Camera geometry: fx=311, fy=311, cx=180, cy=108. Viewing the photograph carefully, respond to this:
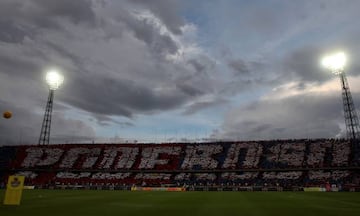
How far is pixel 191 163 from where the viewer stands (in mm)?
83312

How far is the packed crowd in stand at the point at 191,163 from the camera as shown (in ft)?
232

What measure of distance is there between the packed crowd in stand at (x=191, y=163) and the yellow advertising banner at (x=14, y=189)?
50.8 m

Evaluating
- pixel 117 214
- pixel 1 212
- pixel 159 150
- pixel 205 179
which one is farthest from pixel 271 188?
pixel 1 212

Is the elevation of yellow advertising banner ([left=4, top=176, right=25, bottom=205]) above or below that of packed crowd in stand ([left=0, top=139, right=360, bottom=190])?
below

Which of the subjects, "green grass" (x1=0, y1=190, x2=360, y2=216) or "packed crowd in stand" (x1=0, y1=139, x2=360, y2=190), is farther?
"packed crowd in stand" (x1=0, y1=139, x2=360, y2=190)

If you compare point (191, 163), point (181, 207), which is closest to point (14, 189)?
point (181, 207)

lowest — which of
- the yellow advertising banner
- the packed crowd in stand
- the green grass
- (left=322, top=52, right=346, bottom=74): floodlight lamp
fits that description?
the green grass

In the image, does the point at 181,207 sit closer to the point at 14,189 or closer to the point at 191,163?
the point at 14,189

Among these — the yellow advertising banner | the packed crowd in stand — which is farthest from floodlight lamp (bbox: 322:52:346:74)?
the yellow advertising banner

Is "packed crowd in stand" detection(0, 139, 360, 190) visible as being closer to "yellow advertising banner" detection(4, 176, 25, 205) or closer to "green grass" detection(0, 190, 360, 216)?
"green grass" detection(0, 190, 360, 216)

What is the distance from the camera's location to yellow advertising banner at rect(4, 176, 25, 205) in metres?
25.2

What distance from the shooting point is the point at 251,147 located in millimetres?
85062

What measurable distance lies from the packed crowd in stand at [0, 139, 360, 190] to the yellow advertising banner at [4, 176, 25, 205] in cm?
5084

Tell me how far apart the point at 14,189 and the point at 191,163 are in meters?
60.3
